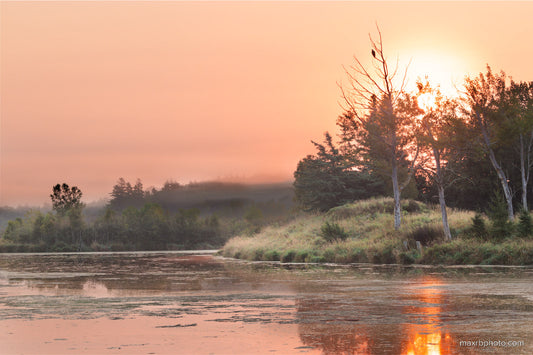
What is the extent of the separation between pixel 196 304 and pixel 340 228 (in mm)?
33998

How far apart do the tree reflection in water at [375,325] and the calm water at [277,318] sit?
0.02 m

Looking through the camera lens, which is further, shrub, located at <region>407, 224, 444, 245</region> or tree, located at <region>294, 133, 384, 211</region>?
tree, located at <region>294, 133, 384, 211</region>

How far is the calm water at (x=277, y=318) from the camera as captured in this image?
1120 cm

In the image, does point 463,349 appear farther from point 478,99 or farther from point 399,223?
point 478,99

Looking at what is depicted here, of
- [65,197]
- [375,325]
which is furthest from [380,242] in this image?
[65,197]

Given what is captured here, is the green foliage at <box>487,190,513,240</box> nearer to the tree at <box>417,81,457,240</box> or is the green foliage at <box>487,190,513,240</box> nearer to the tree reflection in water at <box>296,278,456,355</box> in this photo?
the tree at <box>417,81,457,240</box>

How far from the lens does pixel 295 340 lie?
1185 centimetres

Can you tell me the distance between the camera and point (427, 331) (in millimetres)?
12406

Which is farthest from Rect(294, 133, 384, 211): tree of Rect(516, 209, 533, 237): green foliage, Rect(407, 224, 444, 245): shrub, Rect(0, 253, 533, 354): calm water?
Rect(0, 253, 533, 354): calm water

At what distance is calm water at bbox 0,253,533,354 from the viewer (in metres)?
11.2

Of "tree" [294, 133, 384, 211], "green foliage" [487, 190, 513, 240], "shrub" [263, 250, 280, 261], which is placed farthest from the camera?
"tree" [294, 133, 384, 211]

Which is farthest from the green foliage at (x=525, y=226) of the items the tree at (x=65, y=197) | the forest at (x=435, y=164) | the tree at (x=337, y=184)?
the tree at (x=65, y=197)

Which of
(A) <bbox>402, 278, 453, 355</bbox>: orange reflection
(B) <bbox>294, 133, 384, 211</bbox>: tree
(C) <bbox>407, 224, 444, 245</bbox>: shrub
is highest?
(B) <bbox>294, 133, 384, 211</bbox>: tree

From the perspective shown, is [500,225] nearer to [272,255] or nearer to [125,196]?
[272,255]
